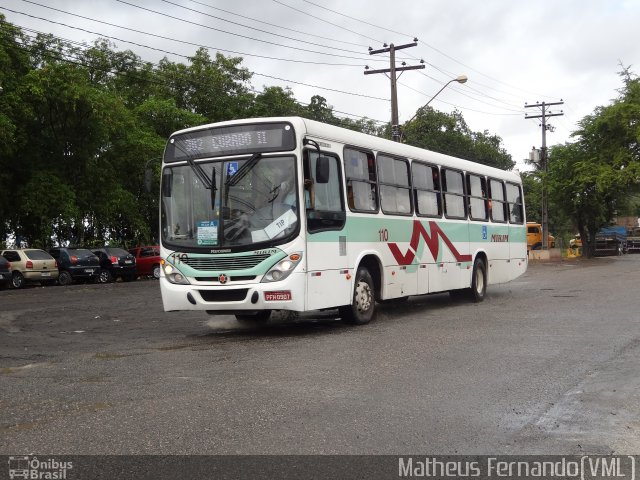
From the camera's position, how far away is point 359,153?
12469mm

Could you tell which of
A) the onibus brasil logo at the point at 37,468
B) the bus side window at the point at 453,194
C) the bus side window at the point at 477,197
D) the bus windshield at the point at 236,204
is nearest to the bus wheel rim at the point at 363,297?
the bus windshield at the point at 236,204

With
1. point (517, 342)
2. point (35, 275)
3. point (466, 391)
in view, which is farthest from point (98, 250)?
point (466, 391)

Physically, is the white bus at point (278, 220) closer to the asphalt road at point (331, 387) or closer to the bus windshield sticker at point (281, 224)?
the bus windshield sticker at point (281, 224)

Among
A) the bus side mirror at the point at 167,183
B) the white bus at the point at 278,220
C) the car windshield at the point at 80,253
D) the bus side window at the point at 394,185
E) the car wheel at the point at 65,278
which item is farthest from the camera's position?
the car windshield at the point at 80,253

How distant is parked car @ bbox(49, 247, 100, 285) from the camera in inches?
1212

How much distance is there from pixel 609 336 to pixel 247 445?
6.90 metres

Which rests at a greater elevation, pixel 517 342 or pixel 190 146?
pixel 190 146

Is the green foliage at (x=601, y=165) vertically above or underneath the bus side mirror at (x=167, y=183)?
above

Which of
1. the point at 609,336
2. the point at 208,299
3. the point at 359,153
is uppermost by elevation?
the point at 359,153

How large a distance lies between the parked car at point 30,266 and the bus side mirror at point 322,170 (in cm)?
2165

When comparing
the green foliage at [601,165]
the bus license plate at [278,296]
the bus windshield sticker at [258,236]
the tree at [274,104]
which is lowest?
the bus license plate at [278,296]

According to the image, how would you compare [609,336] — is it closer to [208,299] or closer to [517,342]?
[517,342]

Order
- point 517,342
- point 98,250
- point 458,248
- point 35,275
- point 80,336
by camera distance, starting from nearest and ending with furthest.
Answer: point 517,342 < point 80,336 < point 458,248 < point 35,275 < point 98,250

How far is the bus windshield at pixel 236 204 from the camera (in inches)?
419
